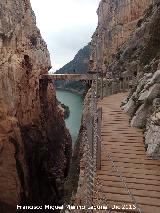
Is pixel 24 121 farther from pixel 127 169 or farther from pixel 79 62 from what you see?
pixel 79 62

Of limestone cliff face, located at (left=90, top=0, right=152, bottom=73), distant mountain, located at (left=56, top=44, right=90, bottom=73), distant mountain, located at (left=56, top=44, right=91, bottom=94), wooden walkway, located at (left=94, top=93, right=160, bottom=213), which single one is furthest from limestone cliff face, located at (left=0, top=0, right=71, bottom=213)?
distant mountain, located at (left=56, top=44, right=90, bottom=73)

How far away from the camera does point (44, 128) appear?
36.3 m

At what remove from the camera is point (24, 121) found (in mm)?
31547

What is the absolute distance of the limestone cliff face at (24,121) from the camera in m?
28.0

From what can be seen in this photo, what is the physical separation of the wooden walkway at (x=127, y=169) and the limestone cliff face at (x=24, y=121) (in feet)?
47.7

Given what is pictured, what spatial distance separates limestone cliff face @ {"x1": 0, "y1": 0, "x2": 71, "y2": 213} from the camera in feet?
91.8

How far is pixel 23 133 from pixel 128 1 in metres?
35.3

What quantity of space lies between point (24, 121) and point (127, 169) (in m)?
20.9

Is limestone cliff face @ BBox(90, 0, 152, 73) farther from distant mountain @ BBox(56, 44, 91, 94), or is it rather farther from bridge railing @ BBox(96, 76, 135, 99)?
distant mountain @ BBox(56, 44, 91, 94)

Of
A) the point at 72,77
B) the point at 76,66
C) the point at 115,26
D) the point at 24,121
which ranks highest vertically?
the point at 115,26

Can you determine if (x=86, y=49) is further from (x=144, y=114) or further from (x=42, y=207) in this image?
(x=144, y=114)

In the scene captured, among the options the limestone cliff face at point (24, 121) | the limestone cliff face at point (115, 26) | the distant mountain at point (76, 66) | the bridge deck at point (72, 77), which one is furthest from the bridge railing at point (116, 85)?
the distant mountain at point (76, 66)

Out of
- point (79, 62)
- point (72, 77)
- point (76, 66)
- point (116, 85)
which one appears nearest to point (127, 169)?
point (116, 85)

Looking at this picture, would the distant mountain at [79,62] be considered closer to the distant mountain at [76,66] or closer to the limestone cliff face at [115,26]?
the distant mountain at [76,66]
